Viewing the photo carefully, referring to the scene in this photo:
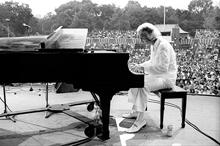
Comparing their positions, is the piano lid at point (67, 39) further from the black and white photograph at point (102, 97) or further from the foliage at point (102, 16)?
the foliage at point (102, 16)

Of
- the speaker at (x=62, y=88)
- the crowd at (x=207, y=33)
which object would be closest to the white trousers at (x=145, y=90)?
the speaker at (x=62, y=88)

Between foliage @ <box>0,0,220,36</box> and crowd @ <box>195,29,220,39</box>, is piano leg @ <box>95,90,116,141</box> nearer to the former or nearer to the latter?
foliage @ <box>0,0,220,36</box>

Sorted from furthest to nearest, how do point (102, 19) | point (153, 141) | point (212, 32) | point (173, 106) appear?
1. point (102, 19)
2. point (212, 32)
3. point (173, 106)
4. point (153, 141)

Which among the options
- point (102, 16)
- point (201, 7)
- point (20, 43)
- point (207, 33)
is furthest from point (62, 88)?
point (207, 33)

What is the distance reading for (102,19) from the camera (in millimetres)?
14109

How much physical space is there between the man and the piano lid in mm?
702

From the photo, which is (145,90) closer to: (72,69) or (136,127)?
(136,127)

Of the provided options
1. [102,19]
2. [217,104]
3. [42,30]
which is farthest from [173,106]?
[102,19]

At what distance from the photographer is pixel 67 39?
2.90 metres

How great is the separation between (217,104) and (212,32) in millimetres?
9408

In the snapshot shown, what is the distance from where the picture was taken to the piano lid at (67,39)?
2.66 metres

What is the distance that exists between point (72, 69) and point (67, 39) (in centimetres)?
55

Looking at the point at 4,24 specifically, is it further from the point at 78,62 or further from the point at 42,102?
the point at 78,62

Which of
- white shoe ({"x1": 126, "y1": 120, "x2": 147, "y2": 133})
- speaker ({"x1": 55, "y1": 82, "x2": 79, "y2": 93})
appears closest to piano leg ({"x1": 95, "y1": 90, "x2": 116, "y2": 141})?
white shoe ({"x1": 126, "y1": 120, "x2": 147, "y2": 133})
